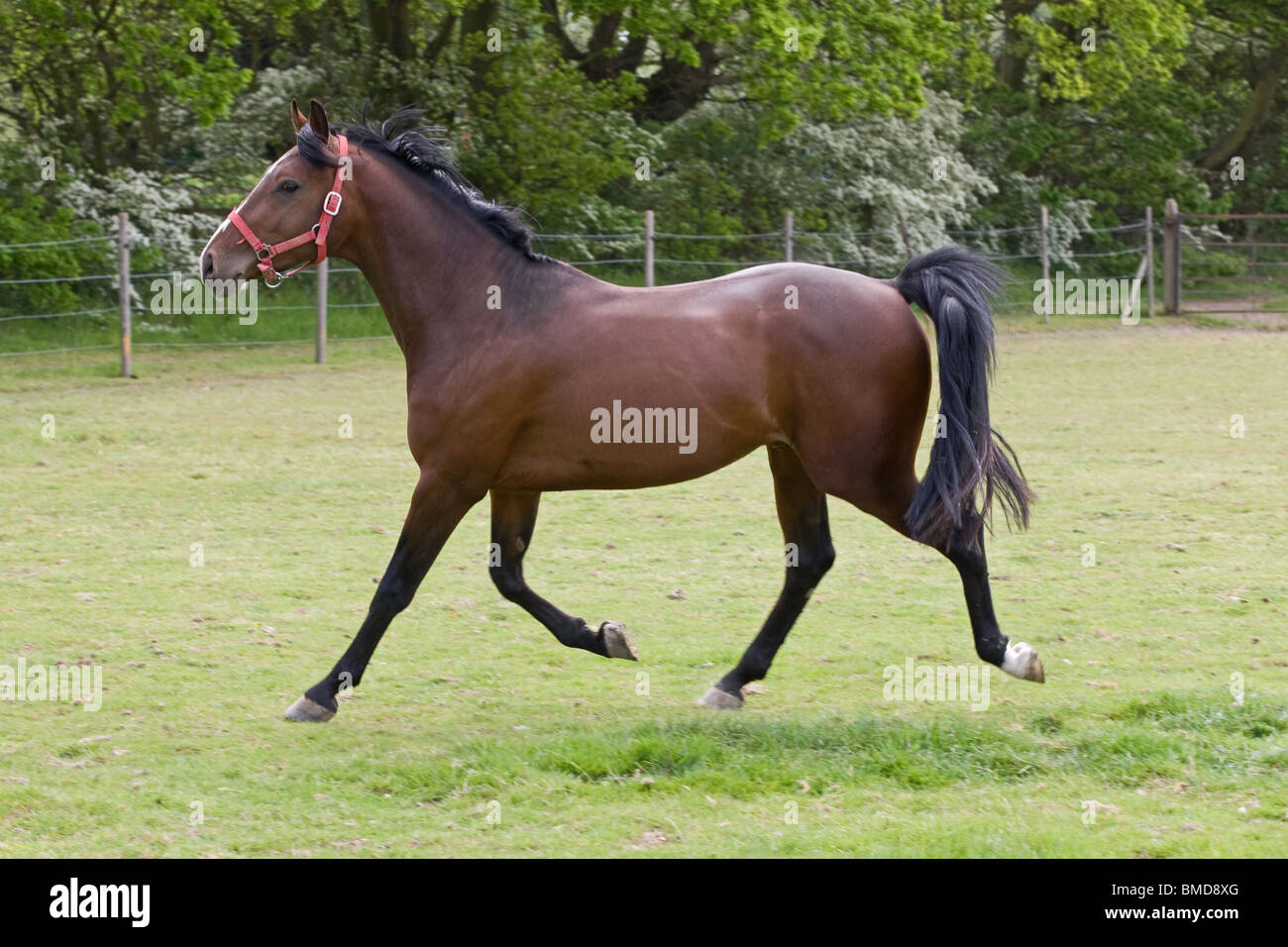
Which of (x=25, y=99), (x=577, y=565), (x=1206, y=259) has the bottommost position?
(x=577, y=565)

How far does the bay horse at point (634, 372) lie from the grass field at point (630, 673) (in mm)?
512

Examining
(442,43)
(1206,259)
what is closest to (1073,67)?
(1206,259)

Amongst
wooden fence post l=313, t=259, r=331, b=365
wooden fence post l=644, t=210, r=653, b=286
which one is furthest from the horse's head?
wooden fence post l=644, t=210, r=653, b=286

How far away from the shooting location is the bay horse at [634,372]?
5.34 meters

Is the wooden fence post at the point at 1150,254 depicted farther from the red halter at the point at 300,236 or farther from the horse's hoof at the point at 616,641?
the red halter at the point at 300,236

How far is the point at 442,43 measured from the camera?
1977 cm

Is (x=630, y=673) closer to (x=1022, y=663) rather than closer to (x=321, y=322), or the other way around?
(x=1022, y=663)

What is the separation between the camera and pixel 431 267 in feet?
18.2

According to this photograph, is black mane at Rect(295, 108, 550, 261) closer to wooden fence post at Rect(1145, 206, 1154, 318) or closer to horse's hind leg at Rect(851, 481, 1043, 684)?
horse's hind leg at Rect(851, 481, 1043, 684)

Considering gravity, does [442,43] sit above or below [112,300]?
above

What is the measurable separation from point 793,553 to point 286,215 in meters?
2.38

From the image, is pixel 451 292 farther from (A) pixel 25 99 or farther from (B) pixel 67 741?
(A) pixel 25 99

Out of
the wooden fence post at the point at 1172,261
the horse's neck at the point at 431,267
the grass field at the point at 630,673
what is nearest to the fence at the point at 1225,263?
the wooden fence post at the point at 1172,261

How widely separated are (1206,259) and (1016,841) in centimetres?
2312
